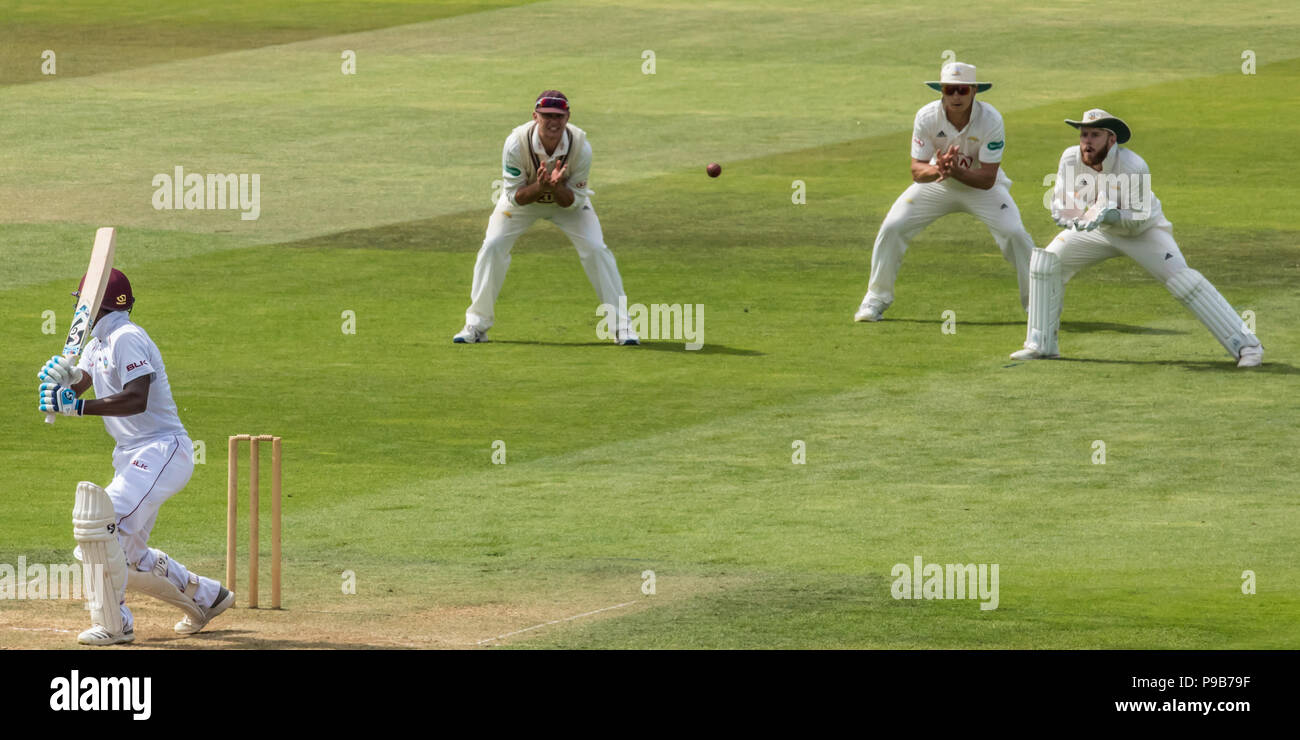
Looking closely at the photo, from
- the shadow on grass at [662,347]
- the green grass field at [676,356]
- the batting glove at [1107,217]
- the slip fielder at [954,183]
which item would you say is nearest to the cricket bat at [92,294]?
the green grass field at [676,356]

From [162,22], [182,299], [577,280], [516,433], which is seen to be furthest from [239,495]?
[162,22]

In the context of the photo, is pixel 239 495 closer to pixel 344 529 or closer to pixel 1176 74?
pixel 344 529

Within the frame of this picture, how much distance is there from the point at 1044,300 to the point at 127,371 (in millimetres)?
9703

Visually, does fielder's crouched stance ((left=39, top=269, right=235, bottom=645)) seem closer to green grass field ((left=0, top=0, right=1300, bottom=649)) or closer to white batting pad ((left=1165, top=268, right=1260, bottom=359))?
green grass field ((left=0, top=0, right=1300, bottom=649))

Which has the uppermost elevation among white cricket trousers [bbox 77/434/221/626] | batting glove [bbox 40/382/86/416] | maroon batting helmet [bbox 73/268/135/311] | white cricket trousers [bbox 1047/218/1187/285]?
white cricket trousers [bbox 1047/218/1187/285]

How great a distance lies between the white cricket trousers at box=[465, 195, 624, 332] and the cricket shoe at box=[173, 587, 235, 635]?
8.43 meters

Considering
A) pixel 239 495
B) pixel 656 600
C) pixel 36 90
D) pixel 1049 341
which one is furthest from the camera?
pixel 36 90

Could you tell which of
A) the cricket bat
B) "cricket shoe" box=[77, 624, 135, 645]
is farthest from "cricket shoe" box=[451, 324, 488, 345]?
"cricket shoe" box=[77, 624, 135, 645]

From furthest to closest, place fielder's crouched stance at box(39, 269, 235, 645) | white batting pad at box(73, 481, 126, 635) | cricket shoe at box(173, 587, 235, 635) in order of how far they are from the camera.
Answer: cricket shoe at box(173, 587, 235, 635)
fielder's crouched stance at box(39, 269, 235, 645)
white batting pad at box(73, 481, 126, 635)

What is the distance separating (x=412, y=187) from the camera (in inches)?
1106

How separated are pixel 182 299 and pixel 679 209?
730cm

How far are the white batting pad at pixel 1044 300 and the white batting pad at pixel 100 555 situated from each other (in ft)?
32.3

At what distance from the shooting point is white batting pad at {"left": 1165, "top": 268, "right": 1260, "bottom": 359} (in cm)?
Result: 1828
